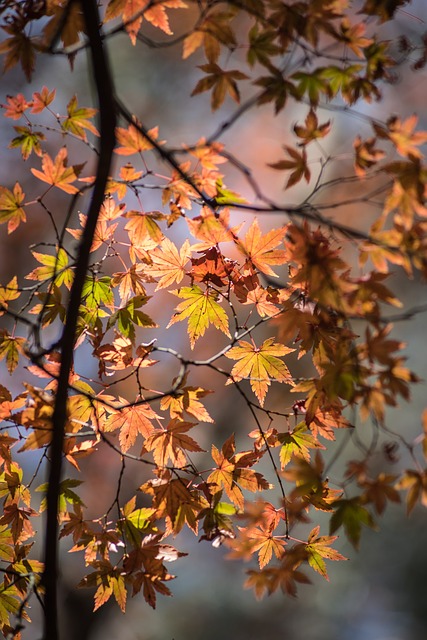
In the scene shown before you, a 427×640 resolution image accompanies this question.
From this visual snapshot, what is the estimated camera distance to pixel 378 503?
3.07 feet

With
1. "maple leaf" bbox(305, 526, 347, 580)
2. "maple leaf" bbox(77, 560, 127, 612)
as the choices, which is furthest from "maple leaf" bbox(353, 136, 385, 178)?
"maple leaf" bbox(77, 560, 127, 612)

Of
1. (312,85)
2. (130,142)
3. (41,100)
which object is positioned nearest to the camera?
(312,85)

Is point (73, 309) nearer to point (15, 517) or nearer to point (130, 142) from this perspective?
point (130, 142)

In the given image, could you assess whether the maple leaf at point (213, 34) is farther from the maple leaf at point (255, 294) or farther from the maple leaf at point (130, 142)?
the maple leaf at point (255, 294)

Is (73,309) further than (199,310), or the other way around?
(199,310)

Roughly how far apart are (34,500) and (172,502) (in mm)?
4233

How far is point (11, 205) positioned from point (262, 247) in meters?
0.66

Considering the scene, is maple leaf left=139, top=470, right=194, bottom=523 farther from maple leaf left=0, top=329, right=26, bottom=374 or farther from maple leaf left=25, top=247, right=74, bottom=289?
maple leaf left=25, top=247, right=74, bottom=289

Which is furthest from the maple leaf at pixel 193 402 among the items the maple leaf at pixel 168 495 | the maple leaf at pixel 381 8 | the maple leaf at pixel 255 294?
the maple leaf at pixel 381 8

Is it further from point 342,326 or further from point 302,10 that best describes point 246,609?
point 302,10

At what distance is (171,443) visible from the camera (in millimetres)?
1370

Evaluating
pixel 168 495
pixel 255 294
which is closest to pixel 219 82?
pixel 255 294

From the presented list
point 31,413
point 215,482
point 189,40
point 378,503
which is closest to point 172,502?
point 215,482

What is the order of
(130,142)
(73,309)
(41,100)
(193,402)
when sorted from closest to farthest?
(73,309) → (130,142) → (193,402) → (41,100)
